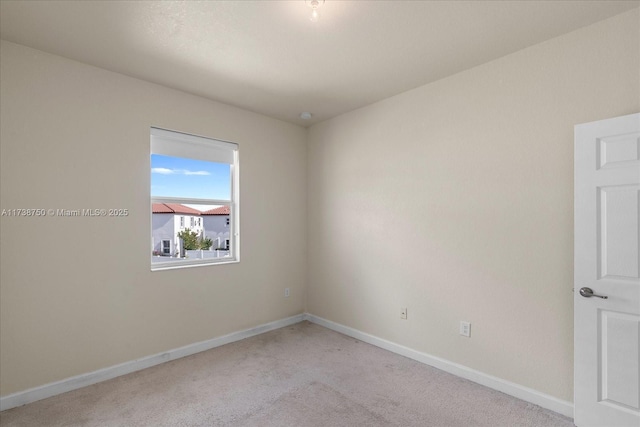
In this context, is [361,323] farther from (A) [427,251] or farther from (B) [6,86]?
(B) [6,86]

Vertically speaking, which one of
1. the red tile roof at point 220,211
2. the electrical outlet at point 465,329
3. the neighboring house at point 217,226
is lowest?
the electrical outlet at point 465,329

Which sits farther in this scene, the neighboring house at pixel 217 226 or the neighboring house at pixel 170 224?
the neighboring house at pixel 217 226

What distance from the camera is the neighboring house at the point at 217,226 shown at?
3607 millimetres

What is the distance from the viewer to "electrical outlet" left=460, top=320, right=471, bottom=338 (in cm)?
275

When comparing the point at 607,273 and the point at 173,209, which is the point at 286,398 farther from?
the point at 607,273

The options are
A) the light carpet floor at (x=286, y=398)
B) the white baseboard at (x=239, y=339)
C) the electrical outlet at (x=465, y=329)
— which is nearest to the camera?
the light carpet floor at (x=286, y=398)

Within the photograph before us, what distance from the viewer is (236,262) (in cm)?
367

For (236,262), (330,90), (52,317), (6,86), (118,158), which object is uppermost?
(330,90)

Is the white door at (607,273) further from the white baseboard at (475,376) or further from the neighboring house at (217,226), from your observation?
the neighboring house at (217,226)

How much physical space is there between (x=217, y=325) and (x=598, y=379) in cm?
327

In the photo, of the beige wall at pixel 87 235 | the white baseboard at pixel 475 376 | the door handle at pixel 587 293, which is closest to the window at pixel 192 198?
the beige wall at pixel 87 235

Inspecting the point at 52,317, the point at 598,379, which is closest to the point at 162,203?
the point at 52,317

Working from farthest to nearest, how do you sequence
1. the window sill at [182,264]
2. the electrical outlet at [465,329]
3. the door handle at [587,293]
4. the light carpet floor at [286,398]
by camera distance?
the window sill at [182,264]
the electrical outlet at [465,329]
the light carpet floor at [286,398]
the door handle at [587,293]

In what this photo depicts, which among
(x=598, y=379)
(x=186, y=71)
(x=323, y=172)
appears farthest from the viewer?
(x=323, y=172)
